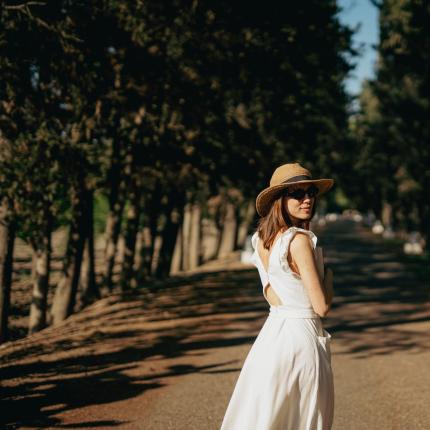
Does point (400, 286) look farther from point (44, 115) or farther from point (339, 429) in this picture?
point (339, 429)

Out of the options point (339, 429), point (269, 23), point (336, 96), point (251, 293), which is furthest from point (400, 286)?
point (339, 429)

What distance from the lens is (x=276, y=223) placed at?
380 centimetres

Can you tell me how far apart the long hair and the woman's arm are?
20 centimetres

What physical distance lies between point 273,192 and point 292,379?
0.99m

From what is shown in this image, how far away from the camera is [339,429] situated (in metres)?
6.16

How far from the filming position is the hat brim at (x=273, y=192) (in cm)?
381

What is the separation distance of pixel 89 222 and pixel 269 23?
19.7 ft

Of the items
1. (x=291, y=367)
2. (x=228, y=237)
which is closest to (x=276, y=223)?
(x=291, y=367)

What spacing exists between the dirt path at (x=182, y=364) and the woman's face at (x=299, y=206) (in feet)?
10.3

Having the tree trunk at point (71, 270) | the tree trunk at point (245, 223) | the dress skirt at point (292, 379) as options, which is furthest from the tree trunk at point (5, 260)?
the tree trunk at point (245, 223)

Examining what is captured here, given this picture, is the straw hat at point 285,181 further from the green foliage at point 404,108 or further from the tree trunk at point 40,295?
the green foliage at point 404,108

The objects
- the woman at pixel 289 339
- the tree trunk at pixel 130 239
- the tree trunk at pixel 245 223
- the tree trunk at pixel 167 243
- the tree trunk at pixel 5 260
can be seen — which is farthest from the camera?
the tree trunk at pixel 245 223

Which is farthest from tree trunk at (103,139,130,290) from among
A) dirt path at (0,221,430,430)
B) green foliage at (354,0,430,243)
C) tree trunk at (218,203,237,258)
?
tree trunk at (218,203,237,258)

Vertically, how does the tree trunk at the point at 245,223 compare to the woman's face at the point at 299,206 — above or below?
below
